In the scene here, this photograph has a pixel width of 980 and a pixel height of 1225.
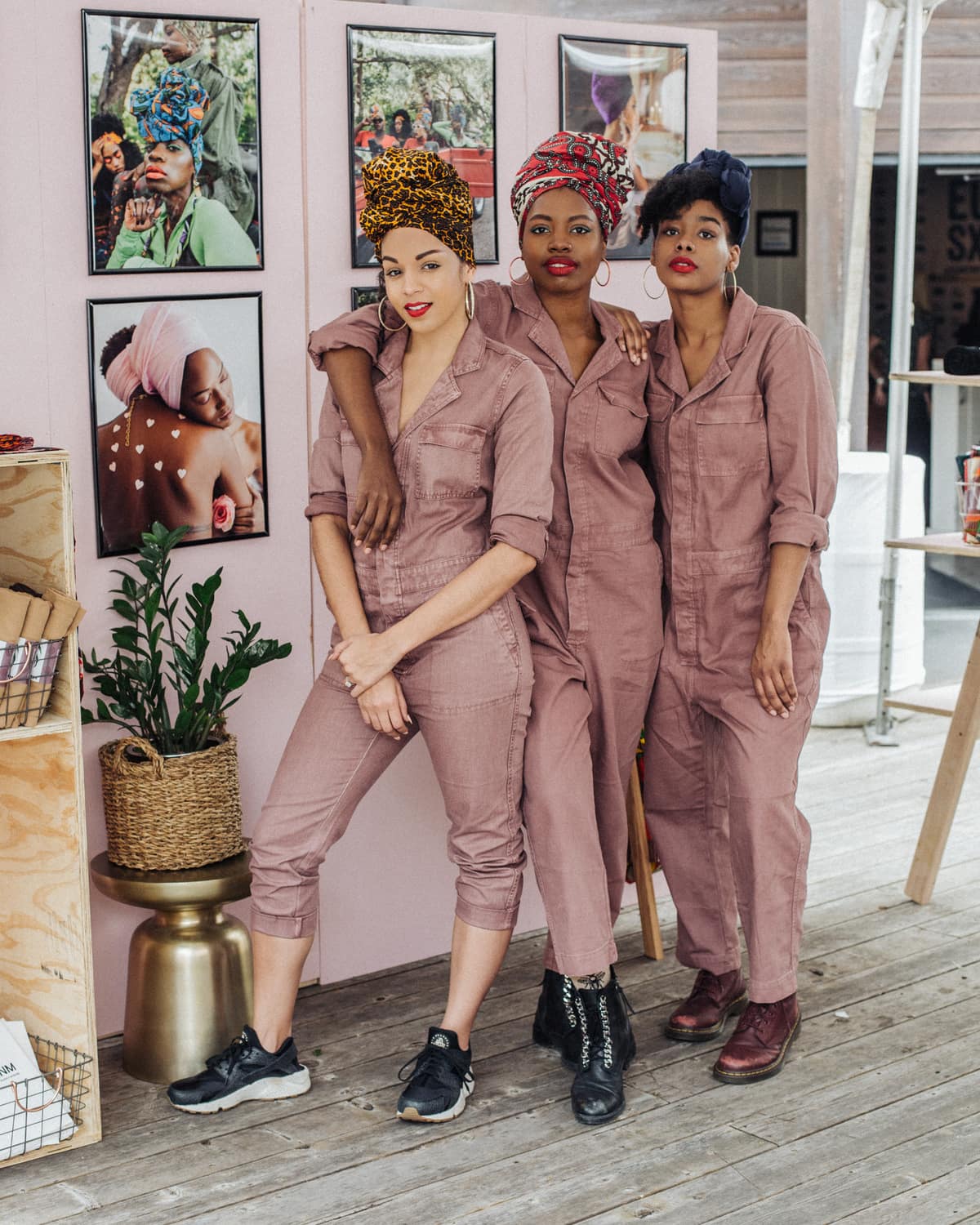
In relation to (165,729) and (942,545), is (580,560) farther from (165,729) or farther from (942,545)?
(942,545)

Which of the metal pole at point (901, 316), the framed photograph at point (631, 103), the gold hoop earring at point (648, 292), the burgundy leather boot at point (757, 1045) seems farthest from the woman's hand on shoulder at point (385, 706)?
the metal pole at point (901, 316)

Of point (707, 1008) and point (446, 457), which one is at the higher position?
point (446, 457)

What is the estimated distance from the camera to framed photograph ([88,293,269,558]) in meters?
3.14

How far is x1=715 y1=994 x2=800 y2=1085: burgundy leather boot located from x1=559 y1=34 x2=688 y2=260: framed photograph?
184 cm

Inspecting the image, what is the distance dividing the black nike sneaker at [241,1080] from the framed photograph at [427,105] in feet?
5.49

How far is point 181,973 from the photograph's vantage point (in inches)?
121

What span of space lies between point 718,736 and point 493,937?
65 centimetres

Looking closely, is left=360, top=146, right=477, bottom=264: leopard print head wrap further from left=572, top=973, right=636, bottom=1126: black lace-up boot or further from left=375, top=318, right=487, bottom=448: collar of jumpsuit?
left=572, top=973, right=636, bottom=1126: black lace-up boot

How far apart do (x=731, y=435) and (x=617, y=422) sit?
223 millimetres

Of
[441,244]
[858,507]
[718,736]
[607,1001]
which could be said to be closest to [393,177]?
[441,244]

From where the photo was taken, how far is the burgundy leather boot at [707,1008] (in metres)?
3.32

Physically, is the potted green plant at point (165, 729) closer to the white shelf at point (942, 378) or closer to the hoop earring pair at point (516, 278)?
the hoop earring pair at point (516, 278)

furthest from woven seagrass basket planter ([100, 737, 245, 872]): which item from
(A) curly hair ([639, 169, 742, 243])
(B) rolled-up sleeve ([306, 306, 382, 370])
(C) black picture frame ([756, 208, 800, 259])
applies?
(C) black picture frame ([756, 208, 800, 259])

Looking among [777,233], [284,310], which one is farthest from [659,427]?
[777,233]
